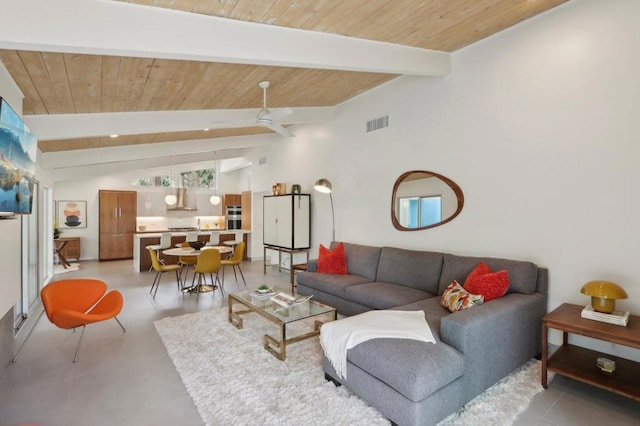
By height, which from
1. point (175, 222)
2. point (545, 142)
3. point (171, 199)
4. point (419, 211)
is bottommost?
point (175, 222)

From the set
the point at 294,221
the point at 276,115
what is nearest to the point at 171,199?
the point at 294,221

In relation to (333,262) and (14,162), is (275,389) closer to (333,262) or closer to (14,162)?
(333,262)

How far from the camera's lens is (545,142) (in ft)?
10.8

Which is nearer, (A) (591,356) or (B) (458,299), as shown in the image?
(A) (591,356)

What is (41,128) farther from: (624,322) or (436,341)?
(624,322)

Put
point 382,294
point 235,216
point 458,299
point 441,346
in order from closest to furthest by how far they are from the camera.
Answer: point 441,346
point 458,299
point 382,294
point 235,216

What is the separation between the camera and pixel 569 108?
314cm

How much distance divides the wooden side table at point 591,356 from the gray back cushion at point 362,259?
7.50 ft

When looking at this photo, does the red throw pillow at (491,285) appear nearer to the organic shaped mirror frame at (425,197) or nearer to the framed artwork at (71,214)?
the organic shaped mirror frame at (425,197)

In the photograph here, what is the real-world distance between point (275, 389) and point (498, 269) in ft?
7.95

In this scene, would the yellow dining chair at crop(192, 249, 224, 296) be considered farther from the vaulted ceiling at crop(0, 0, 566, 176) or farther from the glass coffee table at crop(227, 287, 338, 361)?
the vaulted ceiling at crop(0, 0, 566, 176)

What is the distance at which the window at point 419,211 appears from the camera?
4.36m

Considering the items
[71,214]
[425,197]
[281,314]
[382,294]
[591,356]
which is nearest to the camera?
[591,356]

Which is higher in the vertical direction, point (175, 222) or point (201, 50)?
point (201, 50)
